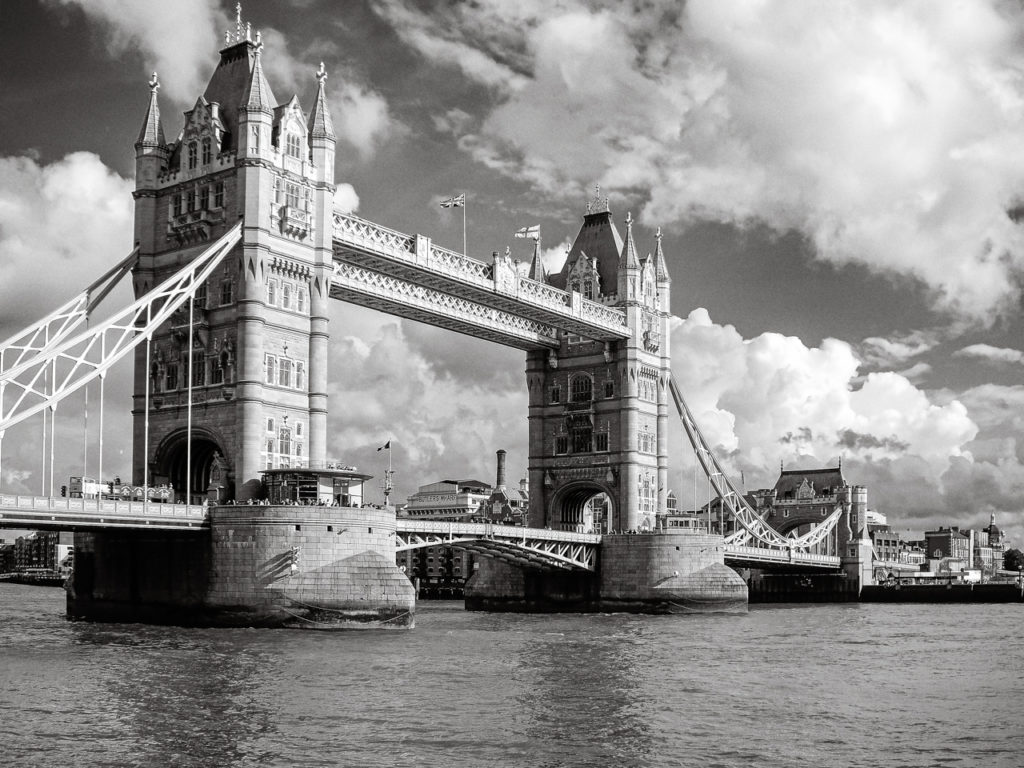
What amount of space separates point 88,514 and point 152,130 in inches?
956

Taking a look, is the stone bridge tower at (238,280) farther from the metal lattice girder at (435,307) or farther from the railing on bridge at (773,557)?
the railing on bridge at (773,557)

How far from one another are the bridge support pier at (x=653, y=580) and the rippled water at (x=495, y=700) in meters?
24.8

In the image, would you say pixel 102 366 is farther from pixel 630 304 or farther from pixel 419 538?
pixel 630 304

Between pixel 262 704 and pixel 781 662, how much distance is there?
72.8 ft

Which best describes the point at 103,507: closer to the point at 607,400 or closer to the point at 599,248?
the point at 607,400

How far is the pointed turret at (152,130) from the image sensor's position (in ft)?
227

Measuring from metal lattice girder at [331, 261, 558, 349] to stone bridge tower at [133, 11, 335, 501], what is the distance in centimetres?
548

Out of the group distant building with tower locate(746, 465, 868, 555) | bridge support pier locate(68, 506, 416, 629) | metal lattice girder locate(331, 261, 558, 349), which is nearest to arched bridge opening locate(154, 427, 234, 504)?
bridge support pier locate(68, 506, 416, 629)

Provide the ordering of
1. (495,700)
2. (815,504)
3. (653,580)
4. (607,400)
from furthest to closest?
1. (815,504)
2. (607,400)
3. (653,580)
4. (495,700)

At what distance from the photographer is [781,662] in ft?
163

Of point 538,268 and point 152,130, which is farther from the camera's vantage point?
point 538,268

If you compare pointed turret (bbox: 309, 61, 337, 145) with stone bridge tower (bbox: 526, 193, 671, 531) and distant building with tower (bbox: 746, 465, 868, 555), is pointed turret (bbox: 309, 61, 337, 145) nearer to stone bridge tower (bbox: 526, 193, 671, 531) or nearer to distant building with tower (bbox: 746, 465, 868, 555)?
stone bridge tower (bbox: 526, 193, 671, 531)

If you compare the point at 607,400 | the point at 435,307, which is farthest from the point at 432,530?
the point at 607,400

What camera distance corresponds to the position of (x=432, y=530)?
71.2m
